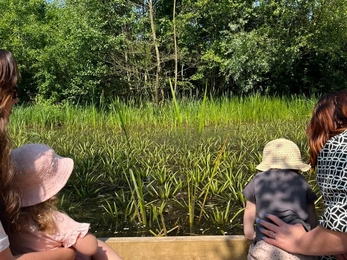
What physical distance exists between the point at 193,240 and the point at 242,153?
263 cm

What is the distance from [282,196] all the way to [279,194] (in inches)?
0.6

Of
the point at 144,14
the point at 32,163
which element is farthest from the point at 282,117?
the point at 144,14

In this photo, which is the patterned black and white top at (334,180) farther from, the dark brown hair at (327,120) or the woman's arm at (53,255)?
the woman's arm at (53,255)

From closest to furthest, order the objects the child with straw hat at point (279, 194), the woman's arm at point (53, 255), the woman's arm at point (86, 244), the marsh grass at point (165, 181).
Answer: the woman's arm at point (53, 255) < the woman's arm at point (86, 244) < the child with straw hat at point (279, 194) < the marsh grass at point (165, 181)

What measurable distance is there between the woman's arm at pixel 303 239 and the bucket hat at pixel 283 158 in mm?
285

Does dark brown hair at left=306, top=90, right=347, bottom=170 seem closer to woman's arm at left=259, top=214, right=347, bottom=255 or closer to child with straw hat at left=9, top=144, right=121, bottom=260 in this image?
woman's arm at left=259, top=214, right=347, bottom=255

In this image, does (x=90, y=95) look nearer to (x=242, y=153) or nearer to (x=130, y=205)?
→ (x=242, y=153)

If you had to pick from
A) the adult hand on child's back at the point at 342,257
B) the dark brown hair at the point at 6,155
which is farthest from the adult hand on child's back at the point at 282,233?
the dark brown hair at the point at 6,155

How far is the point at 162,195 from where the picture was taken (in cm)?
310

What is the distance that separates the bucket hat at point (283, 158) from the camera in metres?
1.80

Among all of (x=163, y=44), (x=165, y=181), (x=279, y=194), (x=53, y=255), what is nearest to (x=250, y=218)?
(x=279, y=194)

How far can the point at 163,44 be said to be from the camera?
17.1 metres

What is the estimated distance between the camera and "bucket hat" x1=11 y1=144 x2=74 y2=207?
4.18 feet

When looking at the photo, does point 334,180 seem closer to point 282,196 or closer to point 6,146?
point 282,196
